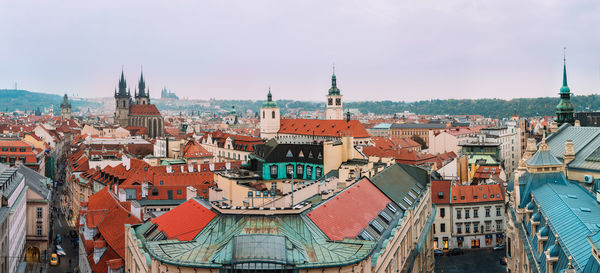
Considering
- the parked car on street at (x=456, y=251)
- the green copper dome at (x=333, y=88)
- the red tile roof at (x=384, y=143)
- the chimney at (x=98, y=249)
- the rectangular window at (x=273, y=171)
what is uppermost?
the green copper dome at (x=333, y=88)

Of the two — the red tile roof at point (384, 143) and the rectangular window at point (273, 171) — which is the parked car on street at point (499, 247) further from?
the red tile roof at point (384, 143)

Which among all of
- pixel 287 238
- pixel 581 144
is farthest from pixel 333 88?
pixel 287 238

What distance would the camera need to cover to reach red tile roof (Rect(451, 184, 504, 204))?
66.4 m

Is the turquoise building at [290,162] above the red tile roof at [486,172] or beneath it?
above

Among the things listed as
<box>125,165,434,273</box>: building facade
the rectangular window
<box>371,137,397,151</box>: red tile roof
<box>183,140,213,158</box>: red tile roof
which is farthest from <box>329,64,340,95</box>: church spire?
<box>125,165,434,273</box>: building facade

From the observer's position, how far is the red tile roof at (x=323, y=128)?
414ft

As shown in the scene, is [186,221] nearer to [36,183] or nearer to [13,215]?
[13,215]

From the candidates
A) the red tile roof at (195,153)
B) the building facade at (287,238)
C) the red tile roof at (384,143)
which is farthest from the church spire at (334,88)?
the building facade at (287,238)

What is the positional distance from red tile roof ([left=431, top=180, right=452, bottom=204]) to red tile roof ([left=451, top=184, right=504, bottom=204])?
2.23ft

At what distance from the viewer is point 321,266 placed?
86.8ft

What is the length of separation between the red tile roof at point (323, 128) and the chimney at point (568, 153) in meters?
65.9

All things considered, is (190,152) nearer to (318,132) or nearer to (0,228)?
(318,132)

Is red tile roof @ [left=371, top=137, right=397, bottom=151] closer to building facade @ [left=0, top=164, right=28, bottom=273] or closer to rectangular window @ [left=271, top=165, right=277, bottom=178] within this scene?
rectangular window @ [left=271, top=165, right=277, bottom=178]

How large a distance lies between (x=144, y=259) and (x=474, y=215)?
154 feet
